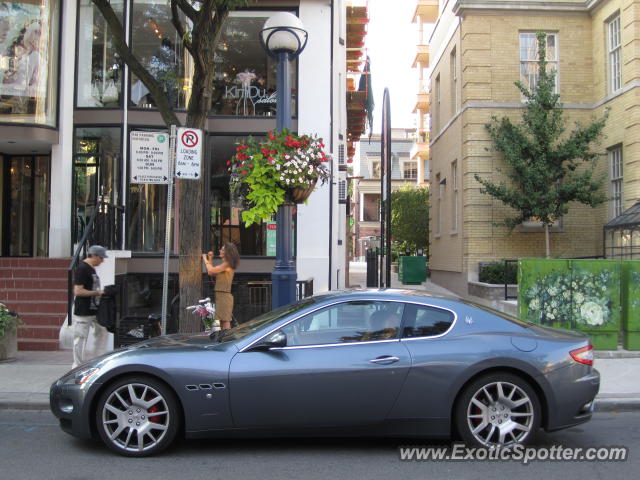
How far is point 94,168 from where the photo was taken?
501 inches

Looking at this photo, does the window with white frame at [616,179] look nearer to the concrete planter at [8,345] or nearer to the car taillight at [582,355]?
the car taillight at [582,355]

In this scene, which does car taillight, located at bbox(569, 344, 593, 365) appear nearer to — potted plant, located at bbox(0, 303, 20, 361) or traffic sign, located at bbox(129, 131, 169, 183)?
traffic sign, located at bbox(129, 131, 169, 183)

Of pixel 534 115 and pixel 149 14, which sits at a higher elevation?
pixel 149 14

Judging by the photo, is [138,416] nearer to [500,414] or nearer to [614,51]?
[500,414]

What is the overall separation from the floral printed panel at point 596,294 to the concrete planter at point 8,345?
328 inches

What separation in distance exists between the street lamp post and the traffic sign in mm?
1525

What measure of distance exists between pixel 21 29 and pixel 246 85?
4.44m

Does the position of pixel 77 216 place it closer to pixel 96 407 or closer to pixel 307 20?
pixel 307 20

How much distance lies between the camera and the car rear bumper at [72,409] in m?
4.99

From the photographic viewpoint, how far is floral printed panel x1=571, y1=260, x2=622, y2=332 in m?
9.21

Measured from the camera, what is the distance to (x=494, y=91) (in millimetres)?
16406

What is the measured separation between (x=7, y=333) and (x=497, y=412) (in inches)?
279

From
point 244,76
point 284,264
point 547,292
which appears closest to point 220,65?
point 244,76

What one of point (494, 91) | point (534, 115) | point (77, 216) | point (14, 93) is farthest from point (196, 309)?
point (494, 91)
